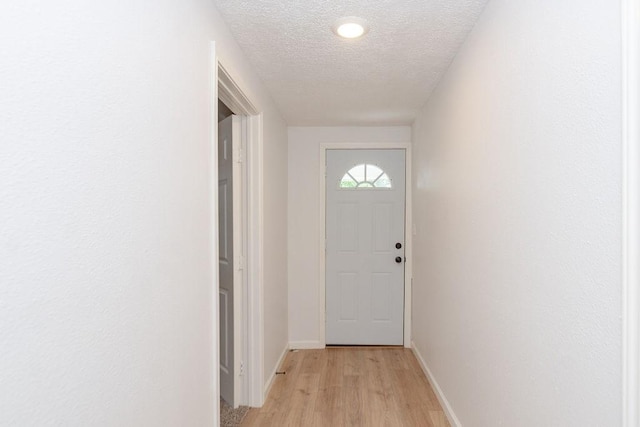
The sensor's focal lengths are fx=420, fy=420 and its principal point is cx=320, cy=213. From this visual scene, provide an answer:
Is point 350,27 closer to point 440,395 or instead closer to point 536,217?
point 536,217

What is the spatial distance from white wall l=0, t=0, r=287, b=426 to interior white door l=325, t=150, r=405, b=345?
8.81 ft

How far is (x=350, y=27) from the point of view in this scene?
6.79 feet

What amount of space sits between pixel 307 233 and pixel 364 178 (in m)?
0.81

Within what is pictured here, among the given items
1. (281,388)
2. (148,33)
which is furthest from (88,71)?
(281,388)

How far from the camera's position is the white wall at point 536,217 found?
103 centimetres

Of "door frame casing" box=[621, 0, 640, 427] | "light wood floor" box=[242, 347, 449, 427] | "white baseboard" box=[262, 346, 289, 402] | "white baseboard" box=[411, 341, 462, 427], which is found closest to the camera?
"door frame casing" box=[621, 0, 640, 427]

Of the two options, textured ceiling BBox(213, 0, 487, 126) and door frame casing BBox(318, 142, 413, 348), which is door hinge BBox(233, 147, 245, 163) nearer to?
textured ceiling BBox(213, 0, 487, 126)

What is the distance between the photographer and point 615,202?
38.4 inches

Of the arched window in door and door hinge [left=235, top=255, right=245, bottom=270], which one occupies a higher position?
the arched window in door

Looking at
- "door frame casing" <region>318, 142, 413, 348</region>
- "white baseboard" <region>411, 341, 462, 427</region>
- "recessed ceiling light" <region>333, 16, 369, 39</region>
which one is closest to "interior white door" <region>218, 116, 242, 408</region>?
"recessed ceiling light" <region>333, 16, 369, 39</region>

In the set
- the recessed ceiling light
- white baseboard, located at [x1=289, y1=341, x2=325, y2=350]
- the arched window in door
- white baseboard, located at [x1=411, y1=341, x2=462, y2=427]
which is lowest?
white baseboard, located at [x1=289, y1=341, x2=325, y2=350]

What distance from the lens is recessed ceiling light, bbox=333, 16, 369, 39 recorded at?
2.01 meters

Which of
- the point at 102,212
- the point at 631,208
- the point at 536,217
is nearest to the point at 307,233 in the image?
the point at 536,217

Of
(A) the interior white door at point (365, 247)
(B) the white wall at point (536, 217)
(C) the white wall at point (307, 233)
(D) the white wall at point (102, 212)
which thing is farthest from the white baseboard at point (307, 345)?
(D) the white wall at point (102, 212)
